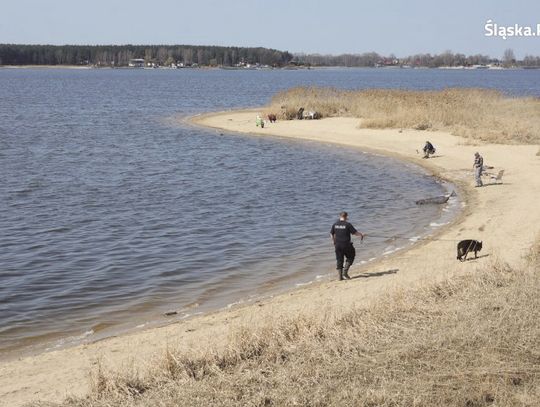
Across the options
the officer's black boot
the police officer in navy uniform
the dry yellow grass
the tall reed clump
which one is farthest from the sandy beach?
the dry yellow grass

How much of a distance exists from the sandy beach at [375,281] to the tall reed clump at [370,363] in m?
1.15

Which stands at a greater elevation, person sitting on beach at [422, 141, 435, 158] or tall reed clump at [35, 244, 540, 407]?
person sitting on beach at [422, 141, 435, 158]

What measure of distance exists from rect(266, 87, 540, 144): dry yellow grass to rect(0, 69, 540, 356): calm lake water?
686cm

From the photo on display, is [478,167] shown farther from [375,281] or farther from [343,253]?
[375,281]

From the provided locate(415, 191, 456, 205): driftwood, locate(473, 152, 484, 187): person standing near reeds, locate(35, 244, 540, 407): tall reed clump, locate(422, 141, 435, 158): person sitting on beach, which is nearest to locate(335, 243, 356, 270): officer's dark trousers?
locate(35, 244, 540, 407): tall reed clump

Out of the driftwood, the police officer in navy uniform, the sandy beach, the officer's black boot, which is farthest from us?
the driftwood

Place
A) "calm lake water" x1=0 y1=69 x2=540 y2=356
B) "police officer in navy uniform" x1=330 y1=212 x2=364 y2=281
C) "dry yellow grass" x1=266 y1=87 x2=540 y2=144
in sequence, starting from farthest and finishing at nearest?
"dry yellow grass" x1=266 y1=87 x2=540 y2=144
"police officer in navy uniform" x1=330 y1=212 x2=364 y2=281
"calm lake water" x1=0 y1=69 x2=540 y2=356

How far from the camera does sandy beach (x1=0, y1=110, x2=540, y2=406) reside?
1191 centimetres

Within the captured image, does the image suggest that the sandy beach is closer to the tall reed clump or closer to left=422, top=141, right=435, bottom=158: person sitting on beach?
left=422, top=141, right=435, bottom=158: person sitting on beach

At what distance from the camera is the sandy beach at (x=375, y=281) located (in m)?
11.9

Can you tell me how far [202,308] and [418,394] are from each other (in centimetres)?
818

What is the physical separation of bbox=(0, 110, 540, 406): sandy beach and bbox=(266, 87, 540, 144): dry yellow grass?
19.1 feet

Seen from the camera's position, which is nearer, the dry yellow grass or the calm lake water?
the calm lake water

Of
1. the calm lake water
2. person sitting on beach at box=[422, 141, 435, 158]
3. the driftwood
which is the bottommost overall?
the calm lake water
